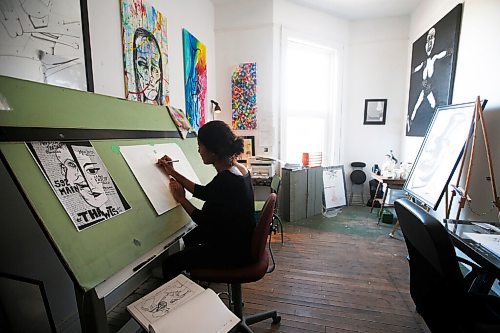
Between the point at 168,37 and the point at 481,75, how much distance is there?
2.88 m

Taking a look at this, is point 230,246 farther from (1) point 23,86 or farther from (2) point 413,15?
(2) point 413,15

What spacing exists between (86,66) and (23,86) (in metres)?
0.63

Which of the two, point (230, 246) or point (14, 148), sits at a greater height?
point (14, 148)

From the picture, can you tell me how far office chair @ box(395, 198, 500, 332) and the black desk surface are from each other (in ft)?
0.40

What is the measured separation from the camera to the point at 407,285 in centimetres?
211

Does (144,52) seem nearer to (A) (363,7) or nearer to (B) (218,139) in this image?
(B) (218,139)

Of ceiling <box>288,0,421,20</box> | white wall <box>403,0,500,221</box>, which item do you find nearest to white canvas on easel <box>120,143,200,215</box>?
white wall <box>403,0,500,221</box>

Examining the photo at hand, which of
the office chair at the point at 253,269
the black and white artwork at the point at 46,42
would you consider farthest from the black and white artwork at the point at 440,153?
the black and white artwork at the point at 46,42

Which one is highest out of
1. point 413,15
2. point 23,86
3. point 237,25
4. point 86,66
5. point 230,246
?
point 413,15

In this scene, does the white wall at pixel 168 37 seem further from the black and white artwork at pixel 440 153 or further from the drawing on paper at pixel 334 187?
the black and white artwork at pixel 440 153

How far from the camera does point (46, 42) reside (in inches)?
49.3

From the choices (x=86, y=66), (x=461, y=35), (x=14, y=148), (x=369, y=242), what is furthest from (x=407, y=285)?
(x=86, y=66)

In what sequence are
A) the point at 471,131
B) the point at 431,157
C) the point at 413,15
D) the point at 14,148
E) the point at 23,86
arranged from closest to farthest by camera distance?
the point at 14,148, the point at 23,86, the point at 471,131, the point at 431,157, the point at 413,15

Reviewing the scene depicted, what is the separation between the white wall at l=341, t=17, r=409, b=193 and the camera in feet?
13.0
